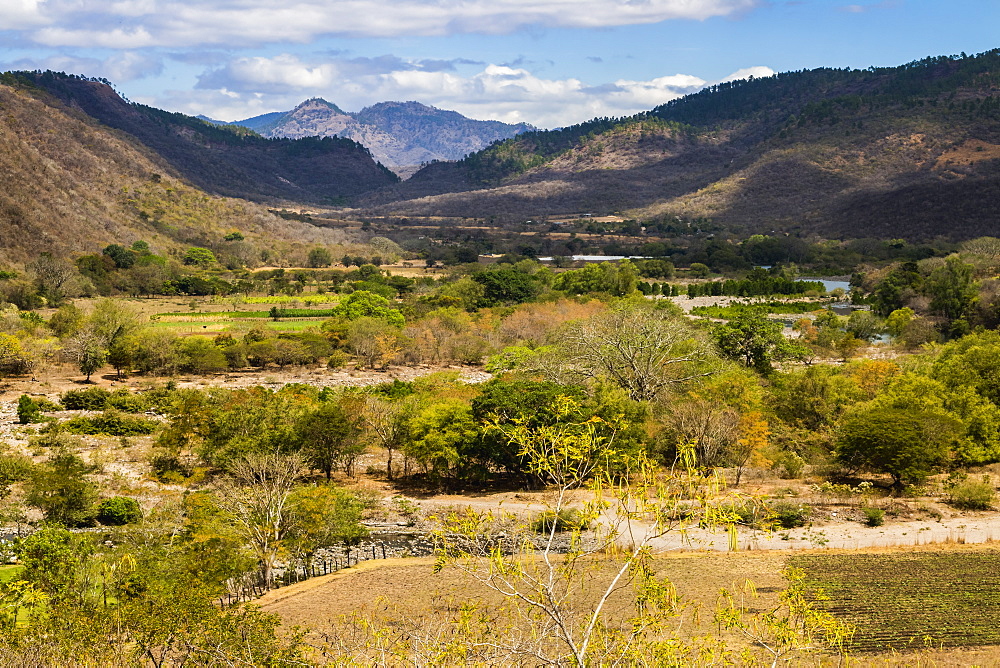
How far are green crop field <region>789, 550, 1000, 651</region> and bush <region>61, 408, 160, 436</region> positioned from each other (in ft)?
106

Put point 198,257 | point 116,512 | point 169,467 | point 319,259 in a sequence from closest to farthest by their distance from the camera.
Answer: point 116,512, point 169,467, point 198,257, point 319,259

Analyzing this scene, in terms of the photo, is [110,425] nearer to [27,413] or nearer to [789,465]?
[27,413]

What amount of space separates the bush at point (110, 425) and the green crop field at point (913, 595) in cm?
3219

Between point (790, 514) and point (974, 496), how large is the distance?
271 inches

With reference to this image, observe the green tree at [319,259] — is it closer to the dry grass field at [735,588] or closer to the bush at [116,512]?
the bush at [116,512]

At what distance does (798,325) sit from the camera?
7069 cm

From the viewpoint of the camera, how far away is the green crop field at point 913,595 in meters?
19.5

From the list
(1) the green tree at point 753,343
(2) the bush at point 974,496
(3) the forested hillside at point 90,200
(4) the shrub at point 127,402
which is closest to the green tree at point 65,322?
(4) the shrub at point 127,402

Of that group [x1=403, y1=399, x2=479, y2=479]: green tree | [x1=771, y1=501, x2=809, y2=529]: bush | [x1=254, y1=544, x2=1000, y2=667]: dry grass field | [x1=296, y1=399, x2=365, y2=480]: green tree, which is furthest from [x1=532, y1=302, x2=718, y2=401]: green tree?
[x1=254, y1=544, x2=1000, y2=667]: dry grass field

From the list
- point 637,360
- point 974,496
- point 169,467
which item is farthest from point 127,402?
point 974,496

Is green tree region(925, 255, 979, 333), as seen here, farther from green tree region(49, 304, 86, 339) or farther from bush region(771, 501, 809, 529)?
green tree region(49, 304, 86, 339)

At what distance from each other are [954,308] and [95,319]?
63.0 metres

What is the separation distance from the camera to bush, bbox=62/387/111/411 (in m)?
46.6

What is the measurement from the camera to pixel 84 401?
46781 millimetres
